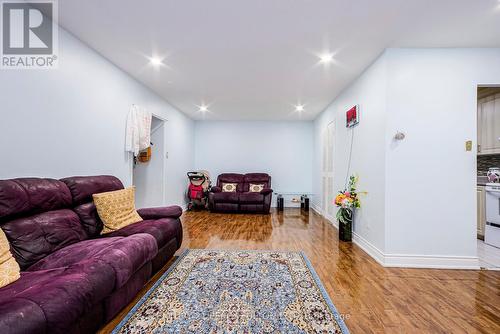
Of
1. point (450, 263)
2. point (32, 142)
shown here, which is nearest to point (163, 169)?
point (32, 142)

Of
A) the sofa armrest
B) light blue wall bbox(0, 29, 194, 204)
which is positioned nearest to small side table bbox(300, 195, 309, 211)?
the sofa armrest

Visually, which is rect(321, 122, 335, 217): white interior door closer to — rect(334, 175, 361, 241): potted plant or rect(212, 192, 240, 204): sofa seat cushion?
rect(334, 175, 361, 241): potted plant

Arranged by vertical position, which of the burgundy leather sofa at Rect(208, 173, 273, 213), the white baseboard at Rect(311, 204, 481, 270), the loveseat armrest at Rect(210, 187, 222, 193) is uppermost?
the loveseat armrest at Rect(210, 187, 222, 193)

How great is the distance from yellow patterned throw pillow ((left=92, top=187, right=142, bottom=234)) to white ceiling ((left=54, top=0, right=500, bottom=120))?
1.76 m

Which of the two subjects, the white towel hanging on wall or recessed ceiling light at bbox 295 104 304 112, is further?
recessed ceiling light at bbox 295 104 304 112

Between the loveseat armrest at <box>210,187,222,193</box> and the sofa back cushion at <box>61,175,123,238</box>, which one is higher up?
the sofa back cushion at <box>61,175,123,238</box>

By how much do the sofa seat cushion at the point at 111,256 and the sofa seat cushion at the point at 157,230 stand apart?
245 millimetres

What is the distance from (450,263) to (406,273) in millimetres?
610

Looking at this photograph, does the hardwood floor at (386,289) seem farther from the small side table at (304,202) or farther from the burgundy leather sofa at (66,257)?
the small side table at (304,202)

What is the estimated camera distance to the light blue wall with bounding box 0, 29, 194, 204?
6.09 ft

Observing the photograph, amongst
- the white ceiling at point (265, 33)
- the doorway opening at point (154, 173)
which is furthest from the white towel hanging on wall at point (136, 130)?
the doorway opening at point (154, 173)

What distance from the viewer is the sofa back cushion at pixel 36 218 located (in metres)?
1.53

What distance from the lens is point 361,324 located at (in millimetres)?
1584

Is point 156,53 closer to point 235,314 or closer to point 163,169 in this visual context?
point 163,169
